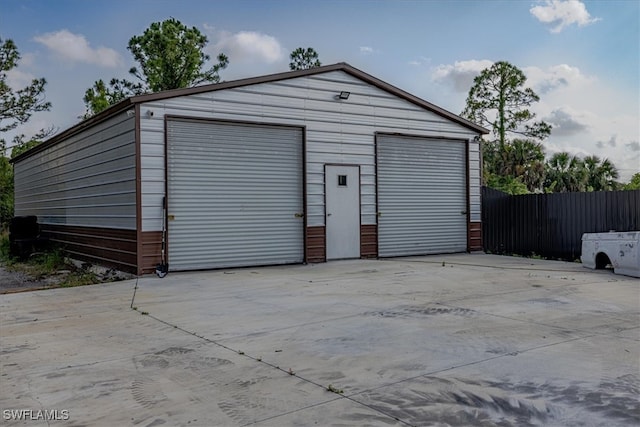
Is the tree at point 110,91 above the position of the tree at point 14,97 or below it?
above

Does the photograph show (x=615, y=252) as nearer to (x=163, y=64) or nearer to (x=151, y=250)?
(x=151, y=250)

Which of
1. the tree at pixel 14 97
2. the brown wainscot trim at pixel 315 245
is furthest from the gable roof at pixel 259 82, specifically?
the tree at pixel 14 97

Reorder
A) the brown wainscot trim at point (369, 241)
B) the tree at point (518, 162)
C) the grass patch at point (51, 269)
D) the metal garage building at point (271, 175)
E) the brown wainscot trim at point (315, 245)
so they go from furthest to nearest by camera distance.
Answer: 1. the tree at point (518, 162)
2. the brown wainscot trim at point (369, 241)
3. the brown wainscot trim at point (315, 245)
4. the metal garage building at point (271, 175)
5. the grass patch at point (51, 269)

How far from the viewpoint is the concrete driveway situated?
9.56ft

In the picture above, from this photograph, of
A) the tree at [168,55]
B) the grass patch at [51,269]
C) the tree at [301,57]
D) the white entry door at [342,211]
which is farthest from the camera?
the tree at [301,57]

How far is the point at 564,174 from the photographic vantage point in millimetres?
27844

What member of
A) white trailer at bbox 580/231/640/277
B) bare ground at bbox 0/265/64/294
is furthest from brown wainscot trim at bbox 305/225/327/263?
white trailer at bbox 580/231/640/277

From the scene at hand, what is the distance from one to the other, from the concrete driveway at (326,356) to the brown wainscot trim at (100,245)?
1.95 metres

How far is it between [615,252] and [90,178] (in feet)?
34.7

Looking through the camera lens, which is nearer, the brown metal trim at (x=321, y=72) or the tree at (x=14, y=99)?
the brown metal trim at (x=321, y=72)

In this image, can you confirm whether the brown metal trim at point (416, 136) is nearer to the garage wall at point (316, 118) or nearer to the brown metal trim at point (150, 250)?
the garage wall at point (316, 118)

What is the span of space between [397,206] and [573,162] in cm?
2063

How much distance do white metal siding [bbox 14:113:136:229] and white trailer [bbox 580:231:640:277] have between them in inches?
330

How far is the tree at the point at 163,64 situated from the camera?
26.4 meters
